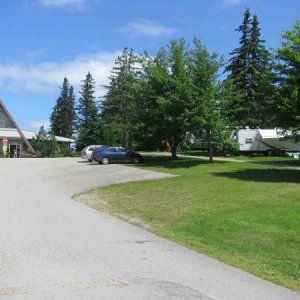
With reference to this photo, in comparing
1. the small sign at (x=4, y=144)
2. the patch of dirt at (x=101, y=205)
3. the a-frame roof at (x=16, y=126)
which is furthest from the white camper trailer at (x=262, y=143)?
the patch of dirt at (x=101, y=205)

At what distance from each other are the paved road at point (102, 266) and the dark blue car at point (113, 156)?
86.4 feet

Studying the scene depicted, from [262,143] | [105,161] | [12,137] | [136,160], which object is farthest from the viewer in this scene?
[12,137]

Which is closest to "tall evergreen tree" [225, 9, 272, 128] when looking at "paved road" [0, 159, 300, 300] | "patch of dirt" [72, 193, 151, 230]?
"patch of dirt" [72, 193, 151, 230]

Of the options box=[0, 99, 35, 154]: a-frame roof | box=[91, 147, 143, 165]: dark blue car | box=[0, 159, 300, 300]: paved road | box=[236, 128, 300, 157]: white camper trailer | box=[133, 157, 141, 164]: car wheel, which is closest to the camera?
box=[0, 159, 300, 300]: paved road

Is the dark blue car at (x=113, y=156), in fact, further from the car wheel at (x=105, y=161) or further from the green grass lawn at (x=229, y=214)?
the green grass lawn at (x=229, y=214)

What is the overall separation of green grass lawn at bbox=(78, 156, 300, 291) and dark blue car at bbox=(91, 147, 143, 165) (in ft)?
53.2

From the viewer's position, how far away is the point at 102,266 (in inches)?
318

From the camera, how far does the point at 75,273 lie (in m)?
7.55

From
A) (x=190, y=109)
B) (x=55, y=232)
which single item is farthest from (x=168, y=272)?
(x=190, y=109)

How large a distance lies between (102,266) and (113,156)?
108 ft

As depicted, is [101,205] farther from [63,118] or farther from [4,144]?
[63,118]

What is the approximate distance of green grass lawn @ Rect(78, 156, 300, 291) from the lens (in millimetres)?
9266

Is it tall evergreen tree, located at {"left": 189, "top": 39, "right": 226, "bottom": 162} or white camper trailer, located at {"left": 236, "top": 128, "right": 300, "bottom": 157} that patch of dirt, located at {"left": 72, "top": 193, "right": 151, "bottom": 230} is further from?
white camper trailer, located at {"left": 236, "top": 128, "right": 300, "bottom": 157}

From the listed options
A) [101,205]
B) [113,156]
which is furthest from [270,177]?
[113,156]
